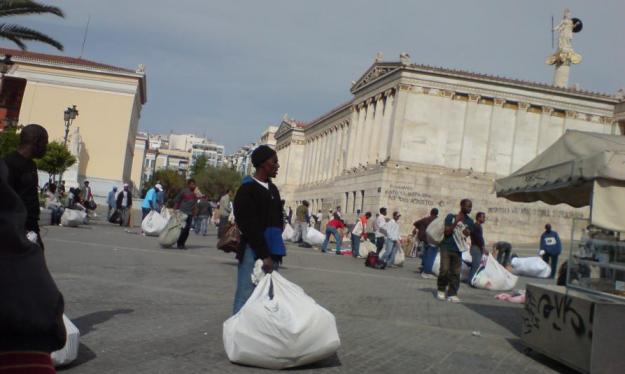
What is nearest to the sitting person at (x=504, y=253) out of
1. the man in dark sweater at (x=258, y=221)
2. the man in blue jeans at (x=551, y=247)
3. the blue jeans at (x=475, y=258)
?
the man in blue jeans at (x=551, y=247)

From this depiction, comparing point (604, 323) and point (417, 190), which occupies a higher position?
point (417, 190)

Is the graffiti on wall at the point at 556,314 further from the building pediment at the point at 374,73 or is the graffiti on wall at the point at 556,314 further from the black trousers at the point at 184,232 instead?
the building pediment at the point at 374,73

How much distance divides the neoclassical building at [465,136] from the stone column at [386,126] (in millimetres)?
73

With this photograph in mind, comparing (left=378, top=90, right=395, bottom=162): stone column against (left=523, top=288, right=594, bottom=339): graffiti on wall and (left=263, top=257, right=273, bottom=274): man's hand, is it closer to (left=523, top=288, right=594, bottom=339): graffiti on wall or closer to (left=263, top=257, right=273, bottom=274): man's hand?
(left=523, top=288, right=594, bottom=339): graffiti on wall

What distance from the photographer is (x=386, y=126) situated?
42.4 m

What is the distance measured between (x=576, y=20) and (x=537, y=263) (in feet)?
118

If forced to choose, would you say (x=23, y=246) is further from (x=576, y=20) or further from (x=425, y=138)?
(x=576, y=20)

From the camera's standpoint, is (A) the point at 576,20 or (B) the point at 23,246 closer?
(B) the point at 23,246

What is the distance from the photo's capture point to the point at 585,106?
1661 inches

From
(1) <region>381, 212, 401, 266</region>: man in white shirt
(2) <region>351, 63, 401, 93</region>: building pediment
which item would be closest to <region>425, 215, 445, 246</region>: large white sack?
(1) <region>381, 212, 401, 266</region>: man in white shirt

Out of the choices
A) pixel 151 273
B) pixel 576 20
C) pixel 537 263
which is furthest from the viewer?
pixel 576 20

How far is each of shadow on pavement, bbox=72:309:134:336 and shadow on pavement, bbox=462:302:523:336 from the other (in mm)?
5257

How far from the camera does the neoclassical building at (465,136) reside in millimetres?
39375

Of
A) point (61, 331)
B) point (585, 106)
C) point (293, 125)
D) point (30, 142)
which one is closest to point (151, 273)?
point (30, 142)
